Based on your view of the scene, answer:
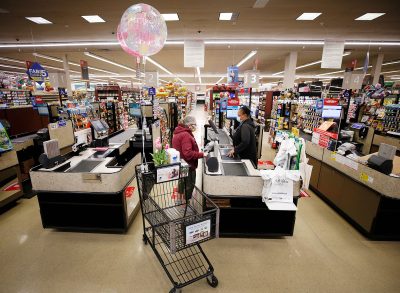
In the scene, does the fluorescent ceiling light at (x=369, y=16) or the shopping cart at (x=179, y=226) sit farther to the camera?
the fluorescent ceiling light at (x=369, y=16)

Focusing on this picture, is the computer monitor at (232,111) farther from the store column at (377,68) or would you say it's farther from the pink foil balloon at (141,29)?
the store column at (377,68)

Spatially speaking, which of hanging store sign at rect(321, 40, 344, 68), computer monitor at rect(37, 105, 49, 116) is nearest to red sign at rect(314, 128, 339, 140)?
hanging store sign at rect(321, 40, 344, 68)

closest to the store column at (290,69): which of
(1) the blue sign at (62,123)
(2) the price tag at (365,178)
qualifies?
→ (2) the price tag at (365,178)

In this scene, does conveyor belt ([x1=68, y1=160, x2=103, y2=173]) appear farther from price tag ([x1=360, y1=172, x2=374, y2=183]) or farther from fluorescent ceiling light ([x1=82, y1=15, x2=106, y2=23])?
fluorescent ceiling light ([x1=82, y1=15, x2=106, y2=23])

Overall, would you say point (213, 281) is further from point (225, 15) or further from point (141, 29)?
point (225, 15)

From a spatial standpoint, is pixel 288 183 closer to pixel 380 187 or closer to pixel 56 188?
pixel 380 187

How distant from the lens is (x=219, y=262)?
2.68 metres

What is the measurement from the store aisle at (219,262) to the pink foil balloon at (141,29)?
A: 9.48 ft

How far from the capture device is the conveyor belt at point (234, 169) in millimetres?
2933

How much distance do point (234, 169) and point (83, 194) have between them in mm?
2251

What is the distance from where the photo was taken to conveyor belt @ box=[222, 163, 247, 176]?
2.93 metres

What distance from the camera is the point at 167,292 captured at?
2279mm

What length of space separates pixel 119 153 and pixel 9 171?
→ 1.97 m

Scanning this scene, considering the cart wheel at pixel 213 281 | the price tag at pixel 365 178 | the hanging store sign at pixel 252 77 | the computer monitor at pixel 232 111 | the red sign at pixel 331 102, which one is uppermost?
the hanging store sign at pixel 252 77
